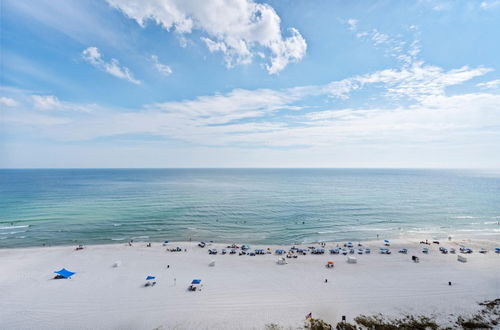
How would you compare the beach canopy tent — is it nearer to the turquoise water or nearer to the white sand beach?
the white sand beach

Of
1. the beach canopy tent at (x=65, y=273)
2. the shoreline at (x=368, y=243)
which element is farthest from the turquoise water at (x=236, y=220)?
the beach canopy tent at (x=65, y=273)

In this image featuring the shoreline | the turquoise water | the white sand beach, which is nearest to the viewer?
the white sand beach

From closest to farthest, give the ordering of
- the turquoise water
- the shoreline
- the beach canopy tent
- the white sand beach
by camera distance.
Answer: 1. the white sand beach
2. the beach canopy tent
3. the shoreline
4. the turquoise water

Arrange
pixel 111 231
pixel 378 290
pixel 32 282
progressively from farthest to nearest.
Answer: pixel 111 231 → pixel 32 282 → pixel 378 290

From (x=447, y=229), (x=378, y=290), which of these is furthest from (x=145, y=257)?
(x=447, y=229)

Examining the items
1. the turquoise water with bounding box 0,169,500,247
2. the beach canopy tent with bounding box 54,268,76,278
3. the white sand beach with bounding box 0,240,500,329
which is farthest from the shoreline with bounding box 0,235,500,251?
the beach canopy tent with bounding box 54,268,76,278

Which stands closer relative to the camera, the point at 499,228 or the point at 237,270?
the point at 237,270

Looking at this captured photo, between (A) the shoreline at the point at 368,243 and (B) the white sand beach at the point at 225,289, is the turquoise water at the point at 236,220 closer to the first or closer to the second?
(A) the shoreline at the point at 368,243

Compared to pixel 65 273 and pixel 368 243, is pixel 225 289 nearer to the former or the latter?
pixel 65 273

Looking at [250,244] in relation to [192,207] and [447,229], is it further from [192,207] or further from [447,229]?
[447,229]
